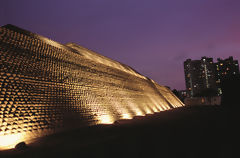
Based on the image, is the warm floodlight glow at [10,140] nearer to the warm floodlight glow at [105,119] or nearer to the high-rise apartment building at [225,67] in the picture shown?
the warm floodlight glow at [105,119]

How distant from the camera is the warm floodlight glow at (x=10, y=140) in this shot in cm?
516

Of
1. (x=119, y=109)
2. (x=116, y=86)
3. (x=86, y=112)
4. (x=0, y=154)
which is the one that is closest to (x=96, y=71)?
(x=116, y=86)

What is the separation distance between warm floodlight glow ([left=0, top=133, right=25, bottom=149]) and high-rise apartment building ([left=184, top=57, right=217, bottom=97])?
9966 centimetres

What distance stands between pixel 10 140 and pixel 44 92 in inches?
107

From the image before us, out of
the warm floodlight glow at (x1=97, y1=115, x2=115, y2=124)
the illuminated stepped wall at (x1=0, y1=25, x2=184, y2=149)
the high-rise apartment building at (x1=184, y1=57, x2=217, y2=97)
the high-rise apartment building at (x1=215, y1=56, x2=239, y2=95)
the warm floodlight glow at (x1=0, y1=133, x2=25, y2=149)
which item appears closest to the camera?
the warm floodlight glow at (x1=0, y1=133, x2=25, y2=149)

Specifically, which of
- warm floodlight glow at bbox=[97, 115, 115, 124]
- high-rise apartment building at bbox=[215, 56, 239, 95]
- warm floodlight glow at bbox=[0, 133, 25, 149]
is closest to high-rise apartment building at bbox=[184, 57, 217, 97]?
high-rise apartment building at bbox=[215, 56, 239, 95]

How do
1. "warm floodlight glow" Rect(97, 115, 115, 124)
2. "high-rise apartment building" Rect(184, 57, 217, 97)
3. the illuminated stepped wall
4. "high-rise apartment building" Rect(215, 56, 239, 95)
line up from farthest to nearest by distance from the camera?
"high-rise apartment building" Rect(215, 56, 239, 95) < "high-rise apartment building" Rect(184, 57, 217, 97) < "warm floodlight glow" Rect(97, 115, 115, 124) < the illuminated stepped wall

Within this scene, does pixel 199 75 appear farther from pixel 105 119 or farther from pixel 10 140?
pixel 10 140

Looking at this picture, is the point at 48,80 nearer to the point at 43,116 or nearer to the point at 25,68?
the point at 25,68

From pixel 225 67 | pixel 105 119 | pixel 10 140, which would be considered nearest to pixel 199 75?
pixel 225 67

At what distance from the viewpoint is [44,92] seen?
7.72 m

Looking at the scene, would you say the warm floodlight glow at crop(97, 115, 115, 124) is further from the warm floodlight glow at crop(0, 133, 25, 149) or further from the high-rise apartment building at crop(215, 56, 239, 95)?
the high-rise apartment building at crop(215, 56, 239, 95)

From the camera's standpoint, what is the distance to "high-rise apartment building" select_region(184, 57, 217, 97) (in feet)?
309

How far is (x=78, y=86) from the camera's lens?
33.6ft
